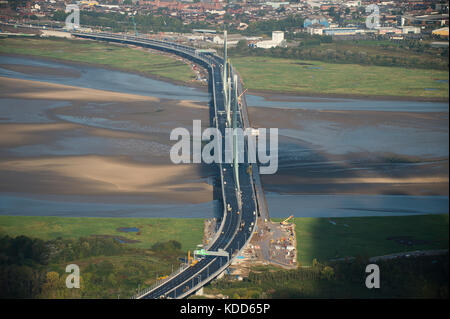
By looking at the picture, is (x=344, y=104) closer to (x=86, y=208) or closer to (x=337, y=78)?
(x=337, y=78)

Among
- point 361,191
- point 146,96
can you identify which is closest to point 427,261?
point 361,191

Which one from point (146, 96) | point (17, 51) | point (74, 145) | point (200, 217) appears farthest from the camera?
point (17, 51)

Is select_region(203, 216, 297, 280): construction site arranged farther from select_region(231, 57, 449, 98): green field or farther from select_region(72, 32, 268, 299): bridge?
select_region(231, 57, 449, 98): green field

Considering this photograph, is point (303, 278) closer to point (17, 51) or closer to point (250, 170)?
point (250, 170)

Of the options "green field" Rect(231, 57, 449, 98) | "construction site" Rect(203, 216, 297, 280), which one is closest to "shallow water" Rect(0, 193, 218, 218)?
"construction site" Rect(203, 216, 297, 280)

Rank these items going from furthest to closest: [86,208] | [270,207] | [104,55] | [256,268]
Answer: [104,55]
[270,207]
[86,208]
[256,268]

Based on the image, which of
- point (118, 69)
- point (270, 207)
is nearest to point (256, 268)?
point (270, 207)
